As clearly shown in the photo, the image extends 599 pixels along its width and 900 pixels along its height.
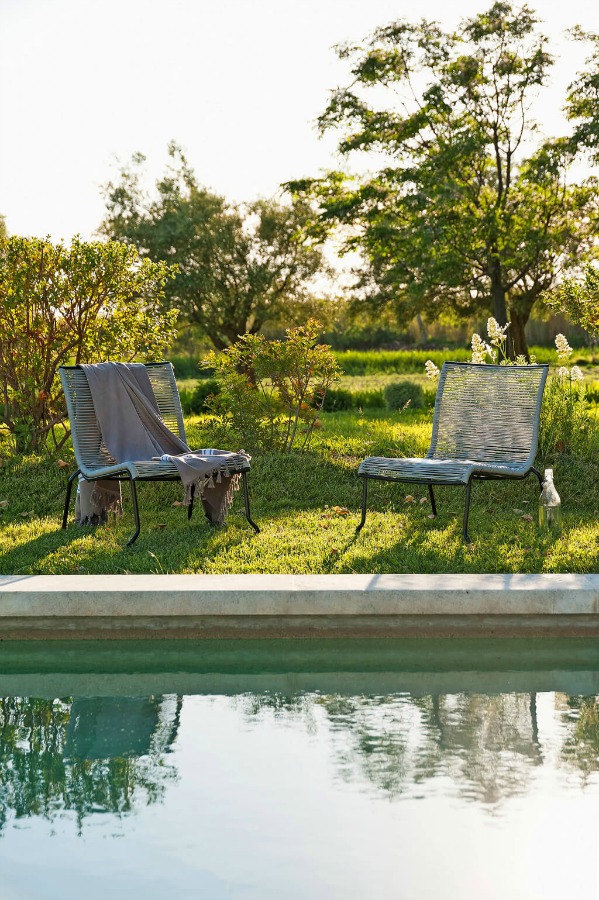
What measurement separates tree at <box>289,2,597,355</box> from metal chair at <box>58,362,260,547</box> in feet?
34.6

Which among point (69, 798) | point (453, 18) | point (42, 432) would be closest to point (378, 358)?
point (453, 18)

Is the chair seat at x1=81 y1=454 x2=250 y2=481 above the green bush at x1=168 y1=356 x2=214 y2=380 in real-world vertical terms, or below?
below

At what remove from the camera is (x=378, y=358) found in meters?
23.1

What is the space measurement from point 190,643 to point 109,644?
0.32 m

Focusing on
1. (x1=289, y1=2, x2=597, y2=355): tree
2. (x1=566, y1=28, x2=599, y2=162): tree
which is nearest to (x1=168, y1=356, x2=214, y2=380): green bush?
(x1=289, y1=2, x2=597, y2=355): tree

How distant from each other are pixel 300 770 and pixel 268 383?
5148 millimetres

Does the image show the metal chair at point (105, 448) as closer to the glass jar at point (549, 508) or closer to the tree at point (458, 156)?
the glass jar at point (549, 508)

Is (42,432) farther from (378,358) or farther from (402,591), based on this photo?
(378,358)

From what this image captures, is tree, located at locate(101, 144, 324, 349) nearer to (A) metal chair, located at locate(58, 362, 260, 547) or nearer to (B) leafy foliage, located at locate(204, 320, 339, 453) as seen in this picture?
(B) leafy foliage, located at locate(204, 320, 339, 453)

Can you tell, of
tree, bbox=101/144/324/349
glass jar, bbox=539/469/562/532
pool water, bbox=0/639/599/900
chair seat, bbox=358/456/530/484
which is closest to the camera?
pool water, bbox=0/639/599/900

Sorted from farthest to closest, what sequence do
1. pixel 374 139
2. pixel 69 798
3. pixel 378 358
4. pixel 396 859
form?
pixel 378 358 → pixel 374 139 → pixel 69 798 → pixel 396 859

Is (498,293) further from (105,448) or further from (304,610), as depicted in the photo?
(304,610)

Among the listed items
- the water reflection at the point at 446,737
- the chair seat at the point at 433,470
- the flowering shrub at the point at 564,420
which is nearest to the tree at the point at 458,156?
the flowering shrub at the point at 564,420

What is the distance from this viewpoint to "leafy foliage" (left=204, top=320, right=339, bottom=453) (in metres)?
7.71
